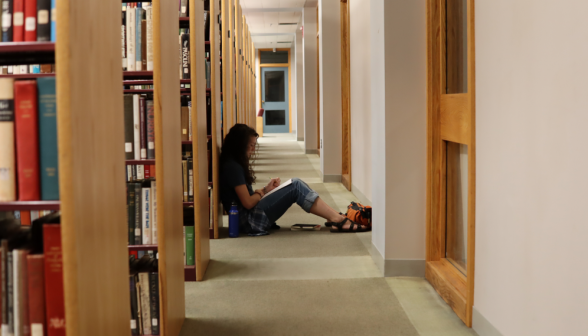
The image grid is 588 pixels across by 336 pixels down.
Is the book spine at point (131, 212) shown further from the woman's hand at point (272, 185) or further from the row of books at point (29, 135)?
the woman's hand at point (272, 185)

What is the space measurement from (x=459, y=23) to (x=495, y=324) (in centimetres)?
149

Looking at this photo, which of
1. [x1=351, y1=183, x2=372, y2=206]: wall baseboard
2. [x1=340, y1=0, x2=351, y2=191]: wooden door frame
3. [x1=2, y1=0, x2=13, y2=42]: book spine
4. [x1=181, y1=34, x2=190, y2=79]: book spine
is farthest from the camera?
[x1=340, y1=0, x2=351, y2=191]: wooden door frame

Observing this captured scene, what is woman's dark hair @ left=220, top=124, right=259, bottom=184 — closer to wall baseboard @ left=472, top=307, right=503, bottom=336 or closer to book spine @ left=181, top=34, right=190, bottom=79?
book spine @ left=181, top=34, right=190, bottom=79

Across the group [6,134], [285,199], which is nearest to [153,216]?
[6,134]

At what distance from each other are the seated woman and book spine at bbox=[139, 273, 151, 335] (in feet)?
7.01

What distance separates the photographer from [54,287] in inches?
56.0

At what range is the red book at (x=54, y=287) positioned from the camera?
142 cm

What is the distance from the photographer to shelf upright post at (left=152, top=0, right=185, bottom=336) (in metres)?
2.34

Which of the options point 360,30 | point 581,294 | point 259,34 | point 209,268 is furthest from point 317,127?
point 581,294

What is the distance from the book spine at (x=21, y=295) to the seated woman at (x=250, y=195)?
303cm

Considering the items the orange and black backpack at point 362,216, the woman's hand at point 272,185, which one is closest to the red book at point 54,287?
the woman's hand at point 272,185

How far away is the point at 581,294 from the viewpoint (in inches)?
61.3

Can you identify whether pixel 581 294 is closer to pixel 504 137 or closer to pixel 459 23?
pixel 504 137

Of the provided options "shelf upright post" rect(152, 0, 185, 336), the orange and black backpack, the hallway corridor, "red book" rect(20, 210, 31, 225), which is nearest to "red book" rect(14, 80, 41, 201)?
"shelf upright post" rect(152, 0, 185, 336)
